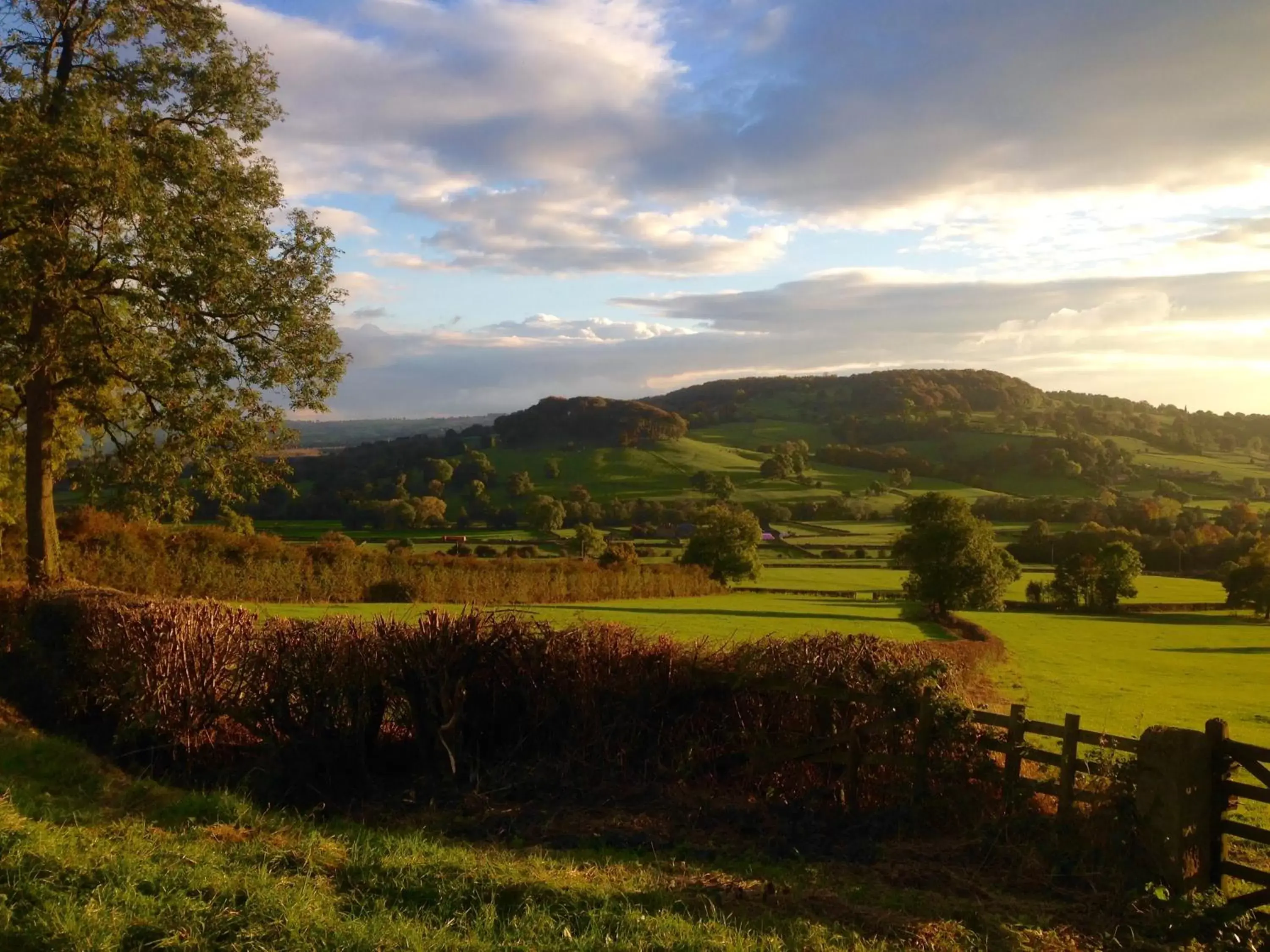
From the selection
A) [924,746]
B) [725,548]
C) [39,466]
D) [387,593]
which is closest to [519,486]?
[725,548]

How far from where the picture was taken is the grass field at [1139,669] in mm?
24000

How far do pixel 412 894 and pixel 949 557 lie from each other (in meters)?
53.4

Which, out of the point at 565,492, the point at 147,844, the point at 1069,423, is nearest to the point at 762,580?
the point at 565,492

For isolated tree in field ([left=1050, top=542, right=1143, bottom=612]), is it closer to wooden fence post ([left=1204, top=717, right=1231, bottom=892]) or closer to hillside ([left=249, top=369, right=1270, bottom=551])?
hillside ([left=249, top=369, right=1270, bottom=551])

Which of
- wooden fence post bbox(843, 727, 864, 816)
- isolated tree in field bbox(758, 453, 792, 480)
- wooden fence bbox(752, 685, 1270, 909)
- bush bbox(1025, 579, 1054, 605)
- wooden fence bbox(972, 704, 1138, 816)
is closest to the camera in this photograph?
wooden fence bbox(752, 685, 1270, 909)

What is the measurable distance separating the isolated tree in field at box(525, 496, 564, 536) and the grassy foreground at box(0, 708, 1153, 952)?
3310 inches

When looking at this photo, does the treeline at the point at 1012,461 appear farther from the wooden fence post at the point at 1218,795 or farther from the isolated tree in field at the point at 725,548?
the wooden fence post at the point at 1218,795

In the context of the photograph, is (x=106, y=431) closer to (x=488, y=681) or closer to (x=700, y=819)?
(x=488, y=681)

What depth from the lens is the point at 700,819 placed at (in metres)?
10.9

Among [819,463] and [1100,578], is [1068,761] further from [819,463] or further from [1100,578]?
[819,463]

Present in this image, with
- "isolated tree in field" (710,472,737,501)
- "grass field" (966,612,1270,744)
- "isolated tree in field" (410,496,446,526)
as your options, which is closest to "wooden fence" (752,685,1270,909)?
"grass field" (966,612,1270,744)

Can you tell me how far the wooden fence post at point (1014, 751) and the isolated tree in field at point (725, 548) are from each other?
63805 millimetres

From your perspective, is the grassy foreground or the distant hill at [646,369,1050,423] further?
the distant hill at [646,369,1050,423]

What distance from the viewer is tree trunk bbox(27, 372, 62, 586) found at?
1986 centimetres
